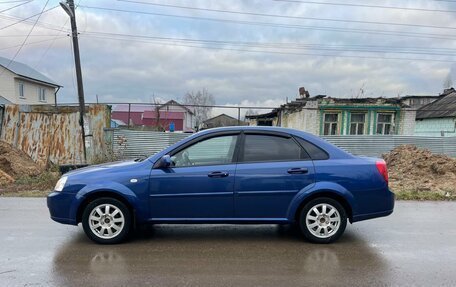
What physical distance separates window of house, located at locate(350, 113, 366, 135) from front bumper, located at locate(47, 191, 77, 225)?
23616 mm

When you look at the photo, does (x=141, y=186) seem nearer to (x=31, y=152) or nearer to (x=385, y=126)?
(x=31, y=152)

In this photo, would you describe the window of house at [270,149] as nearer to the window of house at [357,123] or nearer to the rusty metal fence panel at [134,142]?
the rusty metal fence panel at [134,142]

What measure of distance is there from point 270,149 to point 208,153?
0.89 metres

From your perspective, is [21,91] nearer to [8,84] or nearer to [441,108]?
[8,84]

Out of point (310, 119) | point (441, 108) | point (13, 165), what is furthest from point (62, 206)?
point (441, 108)

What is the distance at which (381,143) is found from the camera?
698 inches

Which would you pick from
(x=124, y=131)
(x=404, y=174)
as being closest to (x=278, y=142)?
(x=404, y=174)

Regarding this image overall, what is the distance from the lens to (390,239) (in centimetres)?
602

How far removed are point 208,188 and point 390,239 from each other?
2.85 meters

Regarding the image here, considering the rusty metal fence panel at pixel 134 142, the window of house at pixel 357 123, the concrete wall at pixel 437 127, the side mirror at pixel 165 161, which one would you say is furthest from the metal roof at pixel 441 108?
the side mirror at pixel 165 161

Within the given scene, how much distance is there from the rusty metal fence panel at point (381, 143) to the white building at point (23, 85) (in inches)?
1093

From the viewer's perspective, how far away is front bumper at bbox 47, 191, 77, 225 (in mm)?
5570

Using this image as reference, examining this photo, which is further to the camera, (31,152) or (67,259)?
(31,152)

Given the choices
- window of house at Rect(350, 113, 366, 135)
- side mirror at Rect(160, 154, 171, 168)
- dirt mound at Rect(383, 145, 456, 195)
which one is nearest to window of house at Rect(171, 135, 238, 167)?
side mirror at Rect(160, 154, 171, 168)
